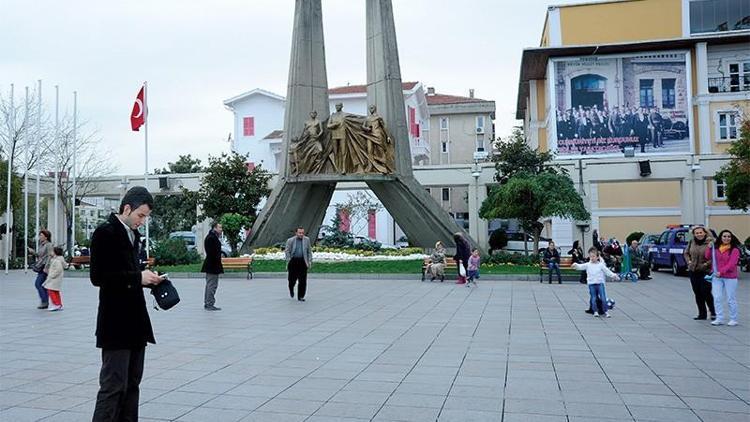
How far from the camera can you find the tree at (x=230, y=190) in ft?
93.4

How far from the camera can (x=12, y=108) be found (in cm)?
2884

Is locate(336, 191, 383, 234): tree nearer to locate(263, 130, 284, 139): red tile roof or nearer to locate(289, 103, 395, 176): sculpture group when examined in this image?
locate(263, 130, 284, 139): red tile roof

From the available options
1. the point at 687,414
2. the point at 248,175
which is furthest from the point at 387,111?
the point at 687,414

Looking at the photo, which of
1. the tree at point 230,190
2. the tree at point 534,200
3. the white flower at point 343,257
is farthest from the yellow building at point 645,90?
the tree at point 230,190

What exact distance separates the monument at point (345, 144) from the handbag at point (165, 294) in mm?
20166

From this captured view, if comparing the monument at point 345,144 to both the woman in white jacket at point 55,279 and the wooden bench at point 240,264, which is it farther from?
the woman in white jacket at point 55,279

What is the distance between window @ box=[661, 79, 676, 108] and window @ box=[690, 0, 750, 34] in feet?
18.6

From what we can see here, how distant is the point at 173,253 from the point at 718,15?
35233 millimetres

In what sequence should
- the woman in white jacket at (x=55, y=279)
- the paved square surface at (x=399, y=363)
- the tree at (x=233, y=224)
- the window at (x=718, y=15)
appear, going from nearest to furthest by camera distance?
the paved square surface at (x=399, y=363)
the woman in white jacket at (x=55, y=279)
the tree at (x=233, y=224)
the window at (x=718, y=15)

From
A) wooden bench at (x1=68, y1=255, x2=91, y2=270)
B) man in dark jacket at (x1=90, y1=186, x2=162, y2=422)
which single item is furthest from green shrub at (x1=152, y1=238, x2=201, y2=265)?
man in dark jacket at (x1=90, y1=186, x2=162, y2=422)

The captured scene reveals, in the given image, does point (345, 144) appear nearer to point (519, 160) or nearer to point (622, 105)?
point (519, 160)

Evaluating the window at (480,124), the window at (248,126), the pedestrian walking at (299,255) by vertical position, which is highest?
the window at (480,124)

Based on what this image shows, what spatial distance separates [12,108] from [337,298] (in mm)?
21949

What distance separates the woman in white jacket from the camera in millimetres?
12414
